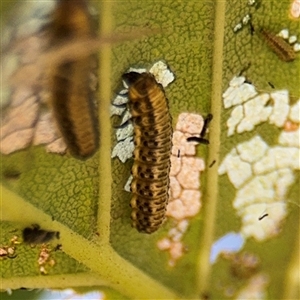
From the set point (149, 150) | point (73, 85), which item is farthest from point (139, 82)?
point (73, 85)

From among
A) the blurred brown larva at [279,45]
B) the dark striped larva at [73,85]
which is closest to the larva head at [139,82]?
the dark striped larva at [73,85]

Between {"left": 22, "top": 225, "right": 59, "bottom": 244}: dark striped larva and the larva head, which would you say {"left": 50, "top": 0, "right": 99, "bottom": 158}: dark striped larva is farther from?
{"left": 22, "top": 225, "right": 59, "bottom": 244}: dark striped larva

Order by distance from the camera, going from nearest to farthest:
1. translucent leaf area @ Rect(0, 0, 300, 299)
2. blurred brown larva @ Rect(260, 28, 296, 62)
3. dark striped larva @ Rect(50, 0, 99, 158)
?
dark striped larva @ Rect(50, 0, 99, 158) < translucent leaf area @ Rect(0, 0, 300, 299) < blurred brown larva @ Rect(260, 28, 296, 62)

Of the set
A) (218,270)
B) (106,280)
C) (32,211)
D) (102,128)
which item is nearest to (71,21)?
(102,128)

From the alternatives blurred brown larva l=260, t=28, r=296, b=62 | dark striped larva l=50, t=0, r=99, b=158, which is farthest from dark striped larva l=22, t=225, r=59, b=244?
blurred brown larva l=260, t=28, r=296, b=62

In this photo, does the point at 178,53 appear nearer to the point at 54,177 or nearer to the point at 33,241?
the point at 54,177

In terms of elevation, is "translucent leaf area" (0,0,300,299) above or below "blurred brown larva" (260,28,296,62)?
below

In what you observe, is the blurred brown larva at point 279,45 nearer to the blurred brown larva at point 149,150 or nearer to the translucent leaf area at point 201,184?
the translucent leaf area at point 201,184
